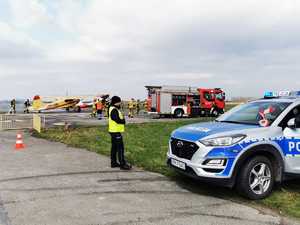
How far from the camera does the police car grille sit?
6141mm

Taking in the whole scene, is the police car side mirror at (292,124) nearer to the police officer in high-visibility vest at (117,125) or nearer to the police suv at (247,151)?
the police suv at (247,151)

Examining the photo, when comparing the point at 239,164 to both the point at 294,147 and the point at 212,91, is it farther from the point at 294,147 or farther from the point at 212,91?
the point at 212,91

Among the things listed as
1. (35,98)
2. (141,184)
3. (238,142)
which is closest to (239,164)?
(238,142)

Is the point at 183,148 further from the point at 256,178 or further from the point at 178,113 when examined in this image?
the point at 178,113

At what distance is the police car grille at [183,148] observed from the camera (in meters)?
6.14

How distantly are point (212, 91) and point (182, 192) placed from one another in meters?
27.0

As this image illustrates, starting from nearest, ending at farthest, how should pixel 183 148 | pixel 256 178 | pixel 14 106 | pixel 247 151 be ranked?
pixel 247 151 → pixel 256 178 → pixel 183 148 → pixel 14 106

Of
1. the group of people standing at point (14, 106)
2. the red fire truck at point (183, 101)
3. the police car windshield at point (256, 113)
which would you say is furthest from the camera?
the group of people standing at point (14, 106)

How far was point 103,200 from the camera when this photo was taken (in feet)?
19.3

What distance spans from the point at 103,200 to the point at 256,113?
3.36 m

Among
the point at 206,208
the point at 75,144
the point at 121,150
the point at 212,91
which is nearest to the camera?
the point at 206,208

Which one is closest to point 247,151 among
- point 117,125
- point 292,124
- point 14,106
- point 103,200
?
point 292,124

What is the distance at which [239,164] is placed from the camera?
582cm

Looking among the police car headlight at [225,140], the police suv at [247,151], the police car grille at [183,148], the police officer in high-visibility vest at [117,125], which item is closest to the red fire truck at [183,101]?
the police officer in high-visibility vest at [117,125]
